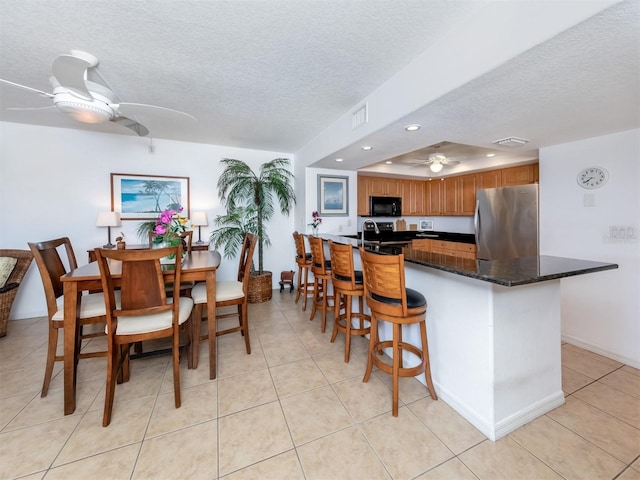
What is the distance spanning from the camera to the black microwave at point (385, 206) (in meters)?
5.03

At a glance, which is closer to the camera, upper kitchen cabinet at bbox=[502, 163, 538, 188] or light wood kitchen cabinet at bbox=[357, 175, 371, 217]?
upper kitchen cabinet at bbox=[502, 163, 538, 188]

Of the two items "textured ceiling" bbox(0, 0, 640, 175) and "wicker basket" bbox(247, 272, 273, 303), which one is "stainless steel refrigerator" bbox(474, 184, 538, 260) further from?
"wicker basket" bbox(247, 272, 273, 303)

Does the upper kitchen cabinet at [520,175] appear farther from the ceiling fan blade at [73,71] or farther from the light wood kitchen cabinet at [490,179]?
the ceiling fan blade at [73,71]

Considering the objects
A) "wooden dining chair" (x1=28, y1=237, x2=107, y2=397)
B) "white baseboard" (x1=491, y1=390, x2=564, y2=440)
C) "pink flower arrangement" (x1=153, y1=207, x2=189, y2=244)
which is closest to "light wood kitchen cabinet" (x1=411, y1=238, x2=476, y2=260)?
"white baseboard" (x1=491, y1=390, x2=564, y2=440)

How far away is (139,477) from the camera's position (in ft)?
4.20

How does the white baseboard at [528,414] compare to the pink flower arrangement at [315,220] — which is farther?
the pink flower arrangement at [315,220]

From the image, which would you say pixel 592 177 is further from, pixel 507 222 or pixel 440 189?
pixel 440 189

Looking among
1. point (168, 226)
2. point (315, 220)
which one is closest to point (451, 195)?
point (315, 220)

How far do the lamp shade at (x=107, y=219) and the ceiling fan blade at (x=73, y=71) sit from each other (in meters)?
2.04

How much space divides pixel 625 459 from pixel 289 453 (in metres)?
1.75

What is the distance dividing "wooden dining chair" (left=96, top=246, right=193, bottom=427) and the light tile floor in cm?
22

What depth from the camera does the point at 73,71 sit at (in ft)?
5.19

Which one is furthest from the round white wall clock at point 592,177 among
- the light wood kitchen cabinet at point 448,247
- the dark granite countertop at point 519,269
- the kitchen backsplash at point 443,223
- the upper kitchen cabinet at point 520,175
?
the kitchen backsplash at point 443,223

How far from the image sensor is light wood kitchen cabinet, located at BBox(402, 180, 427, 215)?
17.8 feet
